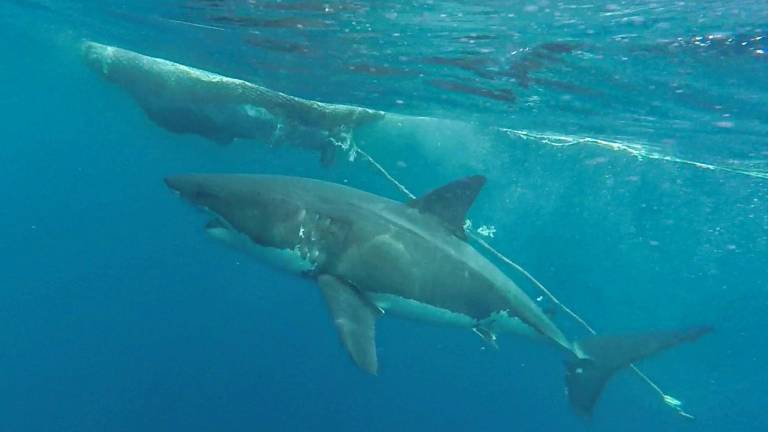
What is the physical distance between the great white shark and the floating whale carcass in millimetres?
9119

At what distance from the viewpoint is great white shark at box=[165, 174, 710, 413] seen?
27.3 ft

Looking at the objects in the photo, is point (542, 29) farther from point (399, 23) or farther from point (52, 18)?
point (52, 18)

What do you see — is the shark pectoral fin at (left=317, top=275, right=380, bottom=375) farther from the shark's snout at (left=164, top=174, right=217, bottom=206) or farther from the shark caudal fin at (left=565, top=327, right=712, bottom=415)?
the shark caudal fin at (left=565, top=327, right=712, bottom=415)

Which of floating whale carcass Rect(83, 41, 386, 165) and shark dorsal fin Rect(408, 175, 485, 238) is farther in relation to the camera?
floating whale carcass Rect(83, 41, 386, 165)

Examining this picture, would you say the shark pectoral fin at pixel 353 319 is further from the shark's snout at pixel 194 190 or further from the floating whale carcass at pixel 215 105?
the floating whale carcass at pixel 215 105

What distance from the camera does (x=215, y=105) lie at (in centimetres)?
1747

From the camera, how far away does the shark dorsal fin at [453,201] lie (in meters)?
8.70

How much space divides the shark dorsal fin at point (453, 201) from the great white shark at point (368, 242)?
16 millimetres

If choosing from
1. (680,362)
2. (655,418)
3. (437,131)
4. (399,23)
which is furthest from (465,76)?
(680,362)

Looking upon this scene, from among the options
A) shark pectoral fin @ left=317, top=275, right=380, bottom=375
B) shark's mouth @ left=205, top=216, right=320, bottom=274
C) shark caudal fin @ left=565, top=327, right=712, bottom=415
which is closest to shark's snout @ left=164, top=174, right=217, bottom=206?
shark's mouth @ left=205, top=216, right=320, bottom=274

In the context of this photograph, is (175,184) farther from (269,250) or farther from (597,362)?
(597,362)

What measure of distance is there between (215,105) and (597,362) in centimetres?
1320

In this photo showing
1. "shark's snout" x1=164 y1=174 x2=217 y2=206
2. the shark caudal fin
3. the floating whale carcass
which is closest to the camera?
"shark's snout" x1=164 y1=174 x2=217 y2=206

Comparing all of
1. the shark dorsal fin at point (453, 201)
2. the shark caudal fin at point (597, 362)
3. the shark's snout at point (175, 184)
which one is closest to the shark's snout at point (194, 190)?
the shark's snout at point (175, 184)
